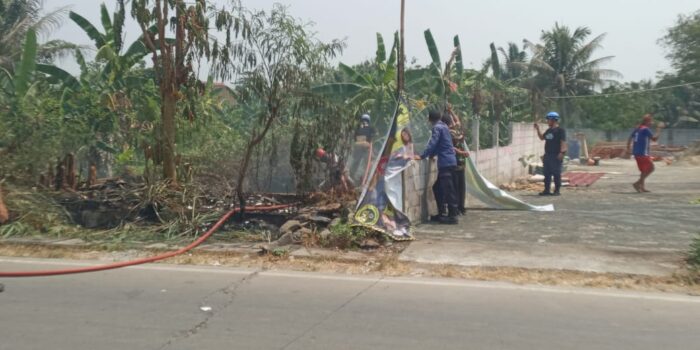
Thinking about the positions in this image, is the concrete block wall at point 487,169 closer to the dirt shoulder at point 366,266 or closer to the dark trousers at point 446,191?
the dark trousers at point 446,191

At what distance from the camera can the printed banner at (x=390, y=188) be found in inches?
328

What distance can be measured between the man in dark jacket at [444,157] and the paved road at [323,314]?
10.6ft

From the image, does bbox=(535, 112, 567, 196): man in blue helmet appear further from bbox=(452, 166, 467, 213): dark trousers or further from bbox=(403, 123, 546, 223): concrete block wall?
bbox=(452, 166, 467, 213): dark trousers

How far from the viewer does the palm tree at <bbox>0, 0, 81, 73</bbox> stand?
21000mm

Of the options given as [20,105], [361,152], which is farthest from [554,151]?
[20,105]

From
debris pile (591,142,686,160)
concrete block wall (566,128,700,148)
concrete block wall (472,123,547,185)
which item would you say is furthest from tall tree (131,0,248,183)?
concrete block wall (566,128,700,148)

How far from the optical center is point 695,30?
40.0 metres

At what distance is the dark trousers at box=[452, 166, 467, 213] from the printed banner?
61.0 inches

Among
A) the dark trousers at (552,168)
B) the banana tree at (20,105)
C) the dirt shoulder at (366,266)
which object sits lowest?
the dirt shoulder at (366,266)

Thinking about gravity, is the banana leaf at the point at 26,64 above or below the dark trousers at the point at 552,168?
above

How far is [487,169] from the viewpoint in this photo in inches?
562

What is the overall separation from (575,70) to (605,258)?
36.3 m

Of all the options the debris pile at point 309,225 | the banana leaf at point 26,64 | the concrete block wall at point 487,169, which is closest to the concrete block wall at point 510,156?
the concrete block wall at point 487,169

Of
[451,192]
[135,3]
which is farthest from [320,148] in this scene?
[135,3]
